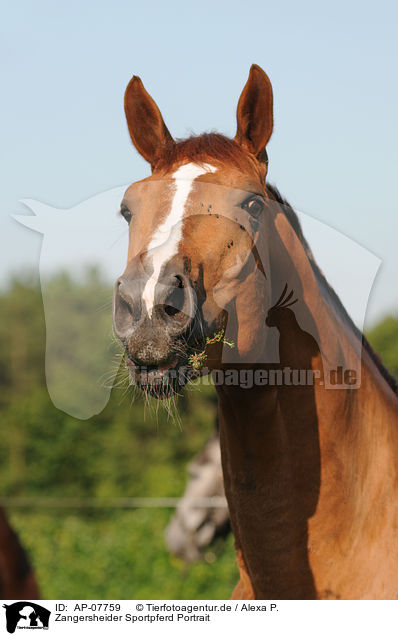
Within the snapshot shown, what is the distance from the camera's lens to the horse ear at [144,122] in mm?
2766

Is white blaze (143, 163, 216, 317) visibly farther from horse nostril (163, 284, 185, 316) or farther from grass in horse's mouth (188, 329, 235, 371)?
grass in horse's mouth (188, 329, 235, 371)

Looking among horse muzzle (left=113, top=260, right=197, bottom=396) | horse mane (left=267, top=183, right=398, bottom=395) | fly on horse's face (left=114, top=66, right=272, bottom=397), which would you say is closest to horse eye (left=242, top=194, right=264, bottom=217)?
fly on horse's face (left=114, top=66, right=272, bottom=397)

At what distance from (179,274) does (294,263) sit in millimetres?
737

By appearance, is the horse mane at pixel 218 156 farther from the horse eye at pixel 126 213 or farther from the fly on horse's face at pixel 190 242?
the horse eye at pixel 126 213

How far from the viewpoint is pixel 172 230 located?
224 cm

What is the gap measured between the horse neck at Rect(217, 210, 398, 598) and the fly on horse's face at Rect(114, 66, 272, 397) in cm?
31

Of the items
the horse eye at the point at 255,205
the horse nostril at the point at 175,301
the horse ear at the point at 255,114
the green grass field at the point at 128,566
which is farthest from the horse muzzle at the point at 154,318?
the green grass field at the point at 128,566

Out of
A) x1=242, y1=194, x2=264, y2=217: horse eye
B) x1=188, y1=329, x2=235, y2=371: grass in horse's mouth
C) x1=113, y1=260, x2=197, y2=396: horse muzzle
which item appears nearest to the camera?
x1=113, y1=260, x2=197, y2=396: horse muzzle

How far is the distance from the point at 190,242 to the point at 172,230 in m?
0.08

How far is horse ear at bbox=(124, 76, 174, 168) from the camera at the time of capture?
9.07 ft
